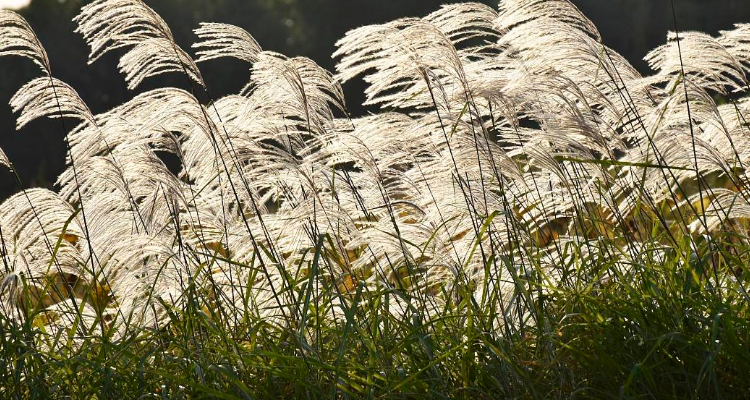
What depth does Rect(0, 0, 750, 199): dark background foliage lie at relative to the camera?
66.3 feet

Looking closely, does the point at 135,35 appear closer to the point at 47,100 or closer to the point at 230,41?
the point at 230,41

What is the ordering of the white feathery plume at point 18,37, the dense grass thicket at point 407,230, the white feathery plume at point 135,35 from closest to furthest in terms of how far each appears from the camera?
the dense grass thicket at point 407,230
the white feathery plume at point 135,35
the white feathery plume at point 18,37

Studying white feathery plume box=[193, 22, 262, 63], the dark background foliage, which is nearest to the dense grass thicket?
white feathery plume box=[193, 22, 262, 63]

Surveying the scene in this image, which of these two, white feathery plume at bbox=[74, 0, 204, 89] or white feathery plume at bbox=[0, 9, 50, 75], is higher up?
white feathery plume at bbox=[0, 9, 50, 75]

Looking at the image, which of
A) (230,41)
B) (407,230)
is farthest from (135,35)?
(407,230)

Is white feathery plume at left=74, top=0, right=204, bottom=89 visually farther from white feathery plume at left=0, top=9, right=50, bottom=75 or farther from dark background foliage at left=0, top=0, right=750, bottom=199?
dark background foliage at left=0, top=0, right=750, bottom=199

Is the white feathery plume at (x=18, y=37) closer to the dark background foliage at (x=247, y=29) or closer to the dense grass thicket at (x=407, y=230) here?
the dense grass thicket at (x=407, y=230)

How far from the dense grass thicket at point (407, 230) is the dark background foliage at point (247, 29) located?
15386 mm

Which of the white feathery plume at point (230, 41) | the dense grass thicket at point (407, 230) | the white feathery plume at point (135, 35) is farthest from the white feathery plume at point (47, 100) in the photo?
the white feathery plume at point (230, 41)

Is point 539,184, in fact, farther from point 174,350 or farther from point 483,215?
point 174,350

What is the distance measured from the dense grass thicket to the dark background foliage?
50.5 feet

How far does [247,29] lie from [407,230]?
18551 millimetres

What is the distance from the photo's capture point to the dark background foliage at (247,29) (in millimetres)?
20219

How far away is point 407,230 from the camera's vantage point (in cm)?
402
